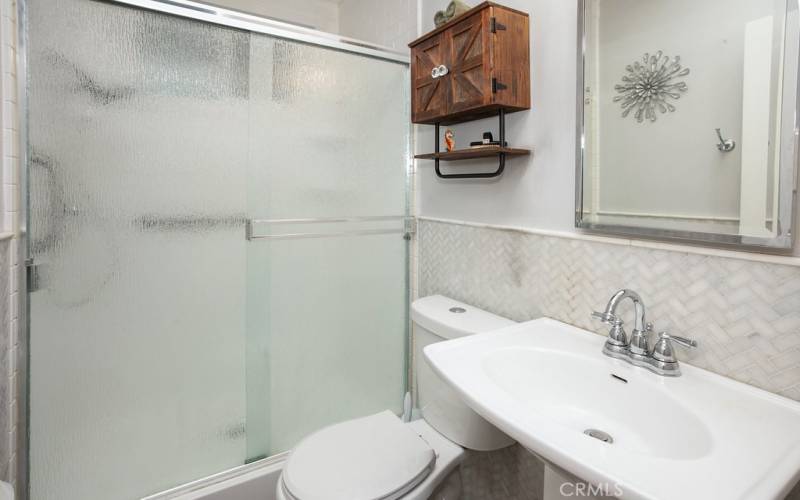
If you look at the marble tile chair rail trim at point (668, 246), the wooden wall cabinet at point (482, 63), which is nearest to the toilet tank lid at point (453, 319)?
the marble tile chair rail trim at point (668, 246)

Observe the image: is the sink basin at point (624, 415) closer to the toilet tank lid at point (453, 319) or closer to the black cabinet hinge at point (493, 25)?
the toilet tank lid at point (453, 319)

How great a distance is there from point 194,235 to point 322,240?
0.47 meters

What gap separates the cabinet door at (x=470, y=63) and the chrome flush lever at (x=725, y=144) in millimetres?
589

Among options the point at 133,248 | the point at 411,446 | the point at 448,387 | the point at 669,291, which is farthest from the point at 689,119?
the point at 133,248

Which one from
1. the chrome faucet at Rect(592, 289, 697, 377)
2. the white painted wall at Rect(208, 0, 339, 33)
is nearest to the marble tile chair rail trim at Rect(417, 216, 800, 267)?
the chrome faucet at Rect(592, 289, 697, 377)

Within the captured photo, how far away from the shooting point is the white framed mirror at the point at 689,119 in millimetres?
809

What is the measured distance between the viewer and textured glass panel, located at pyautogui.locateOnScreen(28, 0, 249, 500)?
1.27 metres

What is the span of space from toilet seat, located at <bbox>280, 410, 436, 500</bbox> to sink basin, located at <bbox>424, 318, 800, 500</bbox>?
1.45ft

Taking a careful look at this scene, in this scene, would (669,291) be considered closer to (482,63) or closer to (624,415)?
(624,415)

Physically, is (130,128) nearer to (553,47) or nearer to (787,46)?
(553,47)

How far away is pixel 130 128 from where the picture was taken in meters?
1.35

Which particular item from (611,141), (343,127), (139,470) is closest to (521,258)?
(611,141)

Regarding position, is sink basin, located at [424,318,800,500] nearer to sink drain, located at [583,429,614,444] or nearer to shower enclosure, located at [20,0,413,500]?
sink drain, located at [583,429,614,444]

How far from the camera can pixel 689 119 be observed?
93cm
